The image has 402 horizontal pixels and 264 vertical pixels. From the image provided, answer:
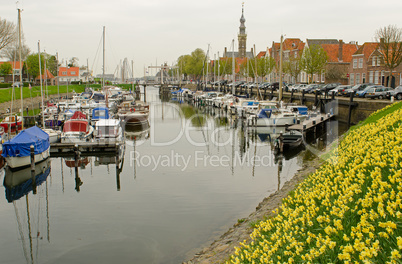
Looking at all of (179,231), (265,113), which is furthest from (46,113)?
(179,231)

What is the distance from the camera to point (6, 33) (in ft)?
247

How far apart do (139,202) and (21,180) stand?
29.9 feet

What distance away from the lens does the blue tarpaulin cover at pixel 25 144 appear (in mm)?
25406

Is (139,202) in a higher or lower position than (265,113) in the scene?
lower

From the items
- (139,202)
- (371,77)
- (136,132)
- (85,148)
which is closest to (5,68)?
(136,132)

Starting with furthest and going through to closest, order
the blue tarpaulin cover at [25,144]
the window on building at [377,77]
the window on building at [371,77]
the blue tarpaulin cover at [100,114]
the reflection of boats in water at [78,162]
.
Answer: the window on building at [371,77], the window on building at [377,77], the blue tarpaulin cover at [100,114], the reflection of boats in water at [78,162], the blue tarpaulin cover at [25,144]

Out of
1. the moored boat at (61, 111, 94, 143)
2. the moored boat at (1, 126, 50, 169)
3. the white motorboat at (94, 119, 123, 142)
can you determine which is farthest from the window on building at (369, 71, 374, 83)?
the moored boat at (1, 126, 50, 169)

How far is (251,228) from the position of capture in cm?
1390

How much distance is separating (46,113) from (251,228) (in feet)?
136

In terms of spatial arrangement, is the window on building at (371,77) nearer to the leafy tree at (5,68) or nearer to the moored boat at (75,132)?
the moored boat at (75,132)

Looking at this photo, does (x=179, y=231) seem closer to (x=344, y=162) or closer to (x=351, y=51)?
(x=344, y=162)

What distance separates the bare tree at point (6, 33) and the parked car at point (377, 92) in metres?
66.7

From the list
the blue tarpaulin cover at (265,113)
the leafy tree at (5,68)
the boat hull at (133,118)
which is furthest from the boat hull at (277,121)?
the leafy tree at (5,68)

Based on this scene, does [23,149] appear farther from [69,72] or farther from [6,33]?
[69,72]
